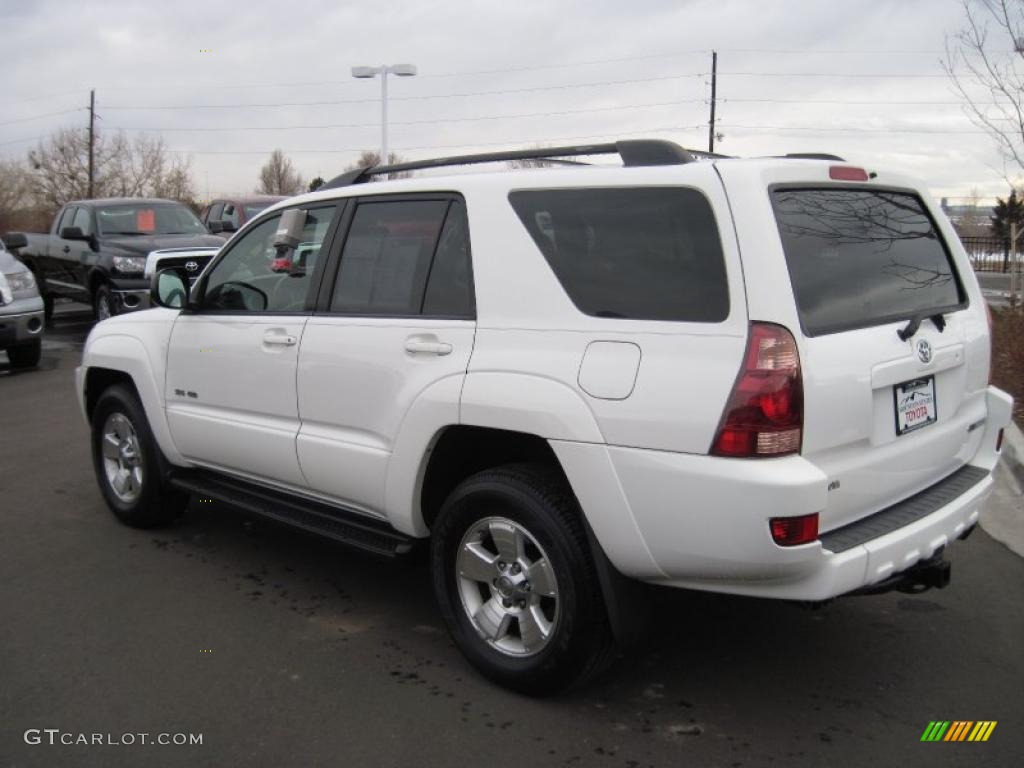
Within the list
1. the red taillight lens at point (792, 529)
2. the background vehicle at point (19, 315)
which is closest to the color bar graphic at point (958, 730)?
the red taillight lens at point (792, 529)

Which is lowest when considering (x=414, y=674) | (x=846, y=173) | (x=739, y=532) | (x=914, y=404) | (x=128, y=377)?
(x=414, y=674)

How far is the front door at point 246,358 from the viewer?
4.25 metres

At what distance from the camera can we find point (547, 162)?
376cm

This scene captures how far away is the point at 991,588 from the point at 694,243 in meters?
2.57

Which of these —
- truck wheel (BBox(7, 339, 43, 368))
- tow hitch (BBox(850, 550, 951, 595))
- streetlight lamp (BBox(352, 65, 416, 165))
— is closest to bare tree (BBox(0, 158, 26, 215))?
streetlight lamp (BBox(352, 65, 416, 165))

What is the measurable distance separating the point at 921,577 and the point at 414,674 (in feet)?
6.19

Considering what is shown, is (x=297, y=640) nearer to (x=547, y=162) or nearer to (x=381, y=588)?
(x=381, y=588)

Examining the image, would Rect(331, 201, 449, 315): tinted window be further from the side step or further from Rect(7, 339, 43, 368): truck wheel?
Rect(7, 339, 43, 368): truck wheel

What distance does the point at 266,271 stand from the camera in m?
4.57

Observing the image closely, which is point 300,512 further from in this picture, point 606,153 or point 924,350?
point 924,350

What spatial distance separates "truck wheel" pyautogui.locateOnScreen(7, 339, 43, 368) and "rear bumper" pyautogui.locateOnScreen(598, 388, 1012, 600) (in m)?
10.4

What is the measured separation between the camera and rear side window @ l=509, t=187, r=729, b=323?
9.79ft

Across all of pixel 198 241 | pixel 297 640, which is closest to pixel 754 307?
pixel 297 640

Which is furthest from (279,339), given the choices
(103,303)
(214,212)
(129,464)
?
(214,212)
